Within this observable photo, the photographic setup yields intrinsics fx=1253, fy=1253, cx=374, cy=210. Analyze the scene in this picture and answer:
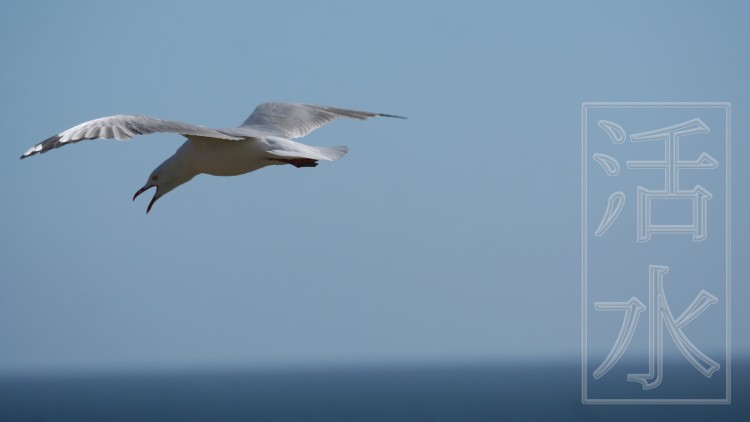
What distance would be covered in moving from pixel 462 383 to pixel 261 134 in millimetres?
94801

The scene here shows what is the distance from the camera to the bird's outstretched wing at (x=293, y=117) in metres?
11.3

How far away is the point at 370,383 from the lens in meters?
111

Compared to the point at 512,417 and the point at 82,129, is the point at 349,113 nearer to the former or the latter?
the point at 82,129

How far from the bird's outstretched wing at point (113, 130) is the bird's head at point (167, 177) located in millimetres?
1387

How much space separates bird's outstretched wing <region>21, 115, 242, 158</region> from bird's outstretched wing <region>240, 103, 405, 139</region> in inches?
81.0

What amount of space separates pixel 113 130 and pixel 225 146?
1771 mm

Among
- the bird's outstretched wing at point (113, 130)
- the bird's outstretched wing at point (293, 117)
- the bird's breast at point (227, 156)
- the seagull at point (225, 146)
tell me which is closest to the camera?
the bird's outstretched wing at point (113, 130)

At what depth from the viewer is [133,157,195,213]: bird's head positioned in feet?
34.6

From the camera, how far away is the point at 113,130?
8.50 metres

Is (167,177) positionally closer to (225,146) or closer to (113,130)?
(225,146)

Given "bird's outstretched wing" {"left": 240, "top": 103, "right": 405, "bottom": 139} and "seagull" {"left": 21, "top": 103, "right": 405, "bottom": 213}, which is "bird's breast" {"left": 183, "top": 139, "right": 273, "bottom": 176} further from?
"bird's outstretched wing" {"left": 240, "top": 103, "right": 405, "bottom": 139}

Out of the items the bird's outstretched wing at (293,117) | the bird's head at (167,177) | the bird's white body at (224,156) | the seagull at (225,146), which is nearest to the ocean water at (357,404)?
the bird's outstretched wing at (293,117)

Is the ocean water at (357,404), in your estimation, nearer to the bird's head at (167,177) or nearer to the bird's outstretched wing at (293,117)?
the bird's outstretched wing at (293,117)

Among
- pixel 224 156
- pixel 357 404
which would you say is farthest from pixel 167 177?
pixel 357 404
